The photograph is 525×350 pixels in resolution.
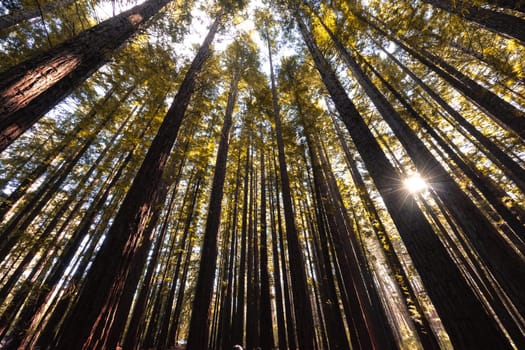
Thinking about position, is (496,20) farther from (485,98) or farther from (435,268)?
(435,268)

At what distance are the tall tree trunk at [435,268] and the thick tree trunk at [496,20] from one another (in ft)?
13.5

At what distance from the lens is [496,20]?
4.30 m

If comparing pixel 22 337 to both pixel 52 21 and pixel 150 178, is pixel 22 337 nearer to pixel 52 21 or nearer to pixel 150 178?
pixel 150 178

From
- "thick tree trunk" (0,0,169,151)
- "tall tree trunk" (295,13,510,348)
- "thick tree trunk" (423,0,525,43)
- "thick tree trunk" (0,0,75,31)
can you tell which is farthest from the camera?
"thick tree trunk" (0,0,75,31)

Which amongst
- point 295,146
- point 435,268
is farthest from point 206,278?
point 295,146

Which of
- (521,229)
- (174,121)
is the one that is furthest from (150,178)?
(521,229)

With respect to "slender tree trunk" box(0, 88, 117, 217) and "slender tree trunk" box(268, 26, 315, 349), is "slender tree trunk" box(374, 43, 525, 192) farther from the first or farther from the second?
"slender tree trunk" box(0, 88, 117, 217)

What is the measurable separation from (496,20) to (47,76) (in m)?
8.97

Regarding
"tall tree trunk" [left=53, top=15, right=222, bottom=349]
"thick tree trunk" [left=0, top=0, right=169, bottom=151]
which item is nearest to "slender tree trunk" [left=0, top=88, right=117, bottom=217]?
"thick tree trunk" [left=0, top=0, right=169, bottom=151]

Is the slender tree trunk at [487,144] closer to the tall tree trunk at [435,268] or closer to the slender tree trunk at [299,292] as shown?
the tall tree trunk at [435,268]

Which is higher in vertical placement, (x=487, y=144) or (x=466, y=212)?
(x=487, y=144)

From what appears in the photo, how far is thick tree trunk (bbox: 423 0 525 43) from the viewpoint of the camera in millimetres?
3938

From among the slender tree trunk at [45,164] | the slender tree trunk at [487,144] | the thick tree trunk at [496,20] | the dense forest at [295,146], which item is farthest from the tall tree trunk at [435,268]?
the slender tree trunk at [45,164]

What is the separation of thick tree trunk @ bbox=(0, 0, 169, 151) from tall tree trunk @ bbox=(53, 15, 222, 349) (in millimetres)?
1414
